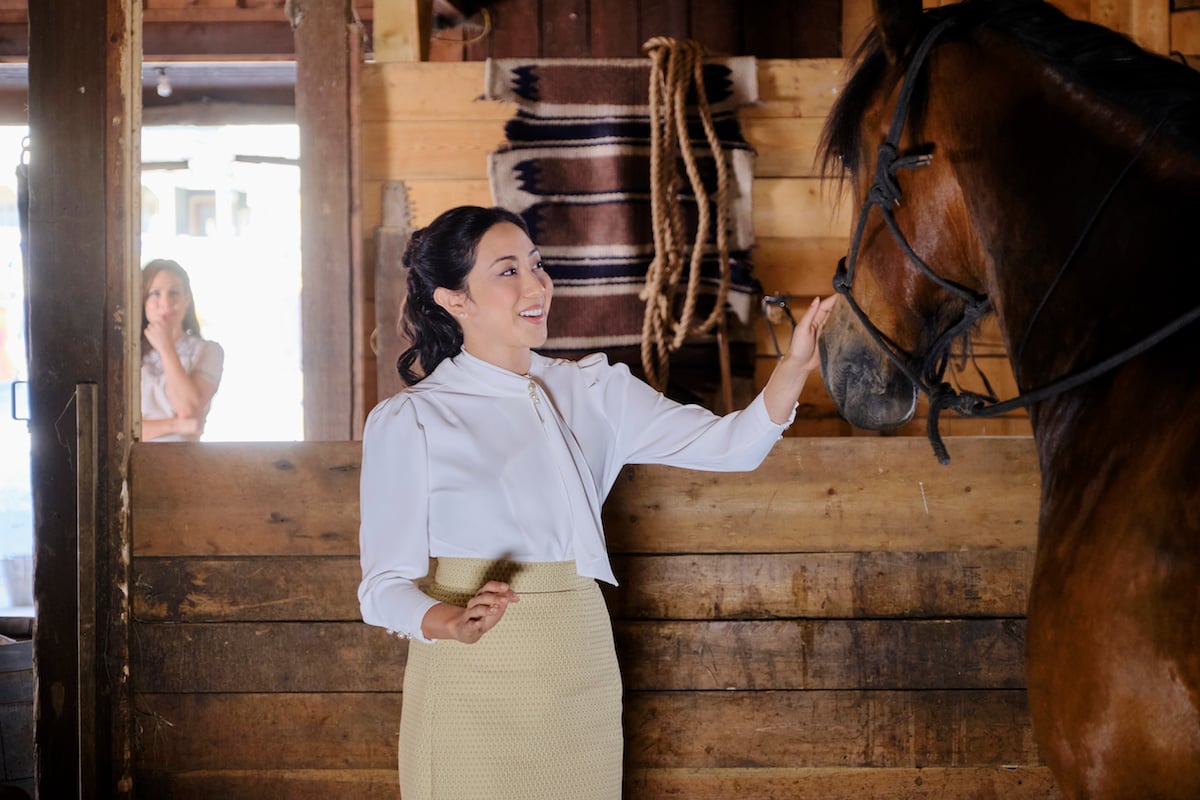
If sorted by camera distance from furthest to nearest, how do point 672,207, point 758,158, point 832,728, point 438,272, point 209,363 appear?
1. point 209,363
2. point 758,158
3. point 672,207
4. point 832,728
5. point 438,272

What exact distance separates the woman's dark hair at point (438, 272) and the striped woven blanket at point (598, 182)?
1040 mm

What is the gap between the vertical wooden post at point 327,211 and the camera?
A: 269 centimetres

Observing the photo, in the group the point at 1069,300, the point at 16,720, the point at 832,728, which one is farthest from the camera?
the point at 16,720

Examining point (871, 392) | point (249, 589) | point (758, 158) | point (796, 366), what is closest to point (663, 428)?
point (796, 366)

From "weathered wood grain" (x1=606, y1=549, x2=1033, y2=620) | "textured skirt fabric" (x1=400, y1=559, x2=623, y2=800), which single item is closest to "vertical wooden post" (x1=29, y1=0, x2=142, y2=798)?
"textured skirt fabric" (x1=400, y1=559, x2=623, y2=800)

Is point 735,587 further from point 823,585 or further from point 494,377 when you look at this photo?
point 494,377

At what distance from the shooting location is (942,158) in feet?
4.47

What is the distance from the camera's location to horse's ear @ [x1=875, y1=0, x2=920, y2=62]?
1381mm

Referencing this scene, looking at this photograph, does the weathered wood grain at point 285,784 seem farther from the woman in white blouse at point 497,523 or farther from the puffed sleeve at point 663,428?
the puffed sleeve at point 663,428

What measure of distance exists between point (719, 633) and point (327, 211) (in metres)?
1.50

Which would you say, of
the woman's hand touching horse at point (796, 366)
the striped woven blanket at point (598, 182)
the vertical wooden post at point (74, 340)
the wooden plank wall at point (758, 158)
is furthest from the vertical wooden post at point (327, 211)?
the woman's hand touching horse at point (796, 366)

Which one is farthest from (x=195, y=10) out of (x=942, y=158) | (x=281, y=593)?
(x=942, y=158)

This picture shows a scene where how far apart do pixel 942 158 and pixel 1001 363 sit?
1597 mm

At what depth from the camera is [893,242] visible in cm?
143
